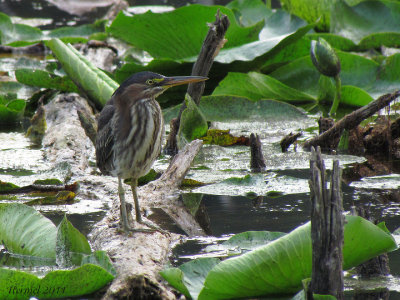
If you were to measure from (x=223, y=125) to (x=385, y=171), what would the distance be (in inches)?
71.8

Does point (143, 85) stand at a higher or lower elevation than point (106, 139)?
higher

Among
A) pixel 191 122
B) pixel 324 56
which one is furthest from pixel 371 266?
pixel 324 56

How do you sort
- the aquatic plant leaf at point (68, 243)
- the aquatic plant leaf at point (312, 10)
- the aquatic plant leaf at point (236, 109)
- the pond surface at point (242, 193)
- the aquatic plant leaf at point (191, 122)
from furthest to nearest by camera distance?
the aquatic plant leaf at point (312, 10) → the aquatic plant leaf at point (236, 109) → the aquatic plant leaf at point (191, 122) → the pond surface at point (242, 193) → the aquatic plant leaf at point (68, 243)

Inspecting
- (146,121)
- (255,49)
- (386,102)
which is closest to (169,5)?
(255,49)

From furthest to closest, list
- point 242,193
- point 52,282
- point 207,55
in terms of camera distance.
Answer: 1. point 207,55
2. point 242,193
3. point 52,282

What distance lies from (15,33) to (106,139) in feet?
21.1

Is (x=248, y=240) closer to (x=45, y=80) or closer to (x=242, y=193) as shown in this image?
(x=242, y=193)

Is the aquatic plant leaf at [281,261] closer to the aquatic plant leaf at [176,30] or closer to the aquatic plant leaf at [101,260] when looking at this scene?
the aquatic plant leaf at [101,260]

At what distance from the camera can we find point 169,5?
12.0m

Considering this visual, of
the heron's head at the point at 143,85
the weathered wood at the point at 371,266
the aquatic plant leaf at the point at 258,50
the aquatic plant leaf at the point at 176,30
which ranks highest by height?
the aquatic plant leaf at the point at 176,30

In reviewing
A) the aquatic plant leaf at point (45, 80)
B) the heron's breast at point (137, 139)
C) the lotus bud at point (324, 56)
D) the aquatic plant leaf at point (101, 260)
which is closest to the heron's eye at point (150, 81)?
the heron's breast at point (137, 139)

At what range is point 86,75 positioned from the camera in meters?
6.47

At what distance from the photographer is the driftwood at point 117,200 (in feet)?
9.71

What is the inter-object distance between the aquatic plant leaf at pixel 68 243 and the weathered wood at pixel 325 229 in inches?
49.3
